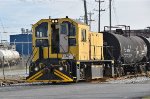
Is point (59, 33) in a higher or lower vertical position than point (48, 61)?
higher

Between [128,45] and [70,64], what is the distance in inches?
344

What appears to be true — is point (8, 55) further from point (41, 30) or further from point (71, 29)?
point (71, 29)

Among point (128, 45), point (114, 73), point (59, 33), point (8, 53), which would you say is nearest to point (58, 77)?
point (59, 33)

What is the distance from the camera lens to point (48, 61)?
1001 inches

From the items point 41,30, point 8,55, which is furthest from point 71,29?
point 8,55

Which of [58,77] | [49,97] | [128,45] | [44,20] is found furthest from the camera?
[128,45]

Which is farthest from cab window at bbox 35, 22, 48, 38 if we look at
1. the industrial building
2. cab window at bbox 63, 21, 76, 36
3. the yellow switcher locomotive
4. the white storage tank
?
the industrial building

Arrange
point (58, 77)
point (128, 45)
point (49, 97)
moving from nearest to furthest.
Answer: point (49, 97) < point (58, 77) < point (128, 45)

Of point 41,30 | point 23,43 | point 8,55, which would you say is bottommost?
point 8,55

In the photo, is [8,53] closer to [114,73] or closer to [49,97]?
[114,73]

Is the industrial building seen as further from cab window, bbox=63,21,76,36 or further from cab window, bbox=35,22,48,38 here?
cab window, bbox=63,21,76,36

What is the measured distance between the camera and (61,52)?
2592cm

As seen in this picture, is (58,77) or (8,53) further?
(8,53)

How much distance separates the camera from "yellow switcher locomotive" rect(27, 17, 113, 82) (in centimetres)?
2498
